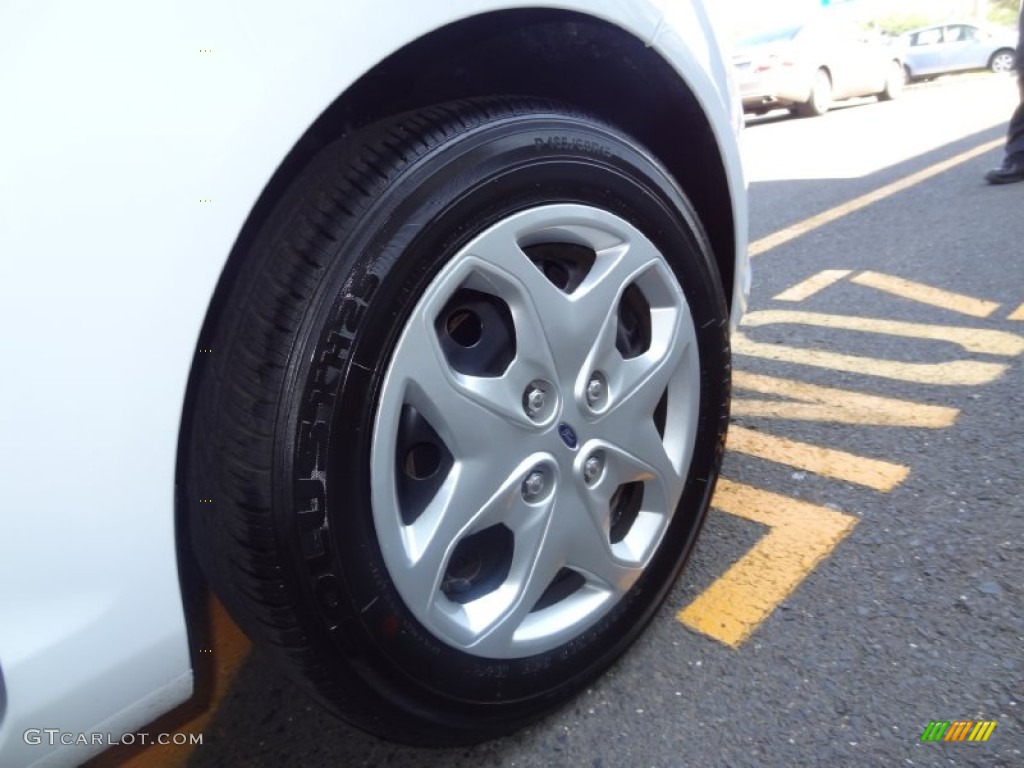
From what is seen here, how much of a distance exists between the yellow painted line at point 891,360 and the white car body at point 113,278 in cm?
215

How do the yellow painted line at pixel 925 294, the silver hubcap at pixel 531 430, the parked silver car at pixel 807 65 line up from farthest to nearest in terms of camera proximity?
the parked silver car at pixel 807 65 < the yellow painted line at pixel 925 294 < the silver hubcap at pixel 531 430

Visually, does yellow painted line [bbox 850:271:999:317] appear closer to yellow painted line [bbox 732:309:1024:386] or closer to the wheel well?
yellow painted line [bbox 732:309:1024:386]

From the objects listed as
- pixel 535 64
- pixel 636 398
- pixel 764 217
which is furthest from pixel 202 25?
pixel 764 217

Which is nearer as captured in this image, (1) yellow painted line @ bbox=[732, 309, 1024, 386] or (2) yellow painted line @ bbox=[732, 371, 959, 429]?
(2) yellow painted line @ bbox=[732, 371, 959, 429]

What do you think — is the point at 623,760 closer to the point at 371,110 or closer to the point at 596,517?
the point at 596,517

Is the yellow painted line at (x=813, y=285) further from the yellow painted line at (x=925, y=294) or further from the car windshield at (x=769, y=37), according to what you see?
the car windshield at (x=769, y=37)

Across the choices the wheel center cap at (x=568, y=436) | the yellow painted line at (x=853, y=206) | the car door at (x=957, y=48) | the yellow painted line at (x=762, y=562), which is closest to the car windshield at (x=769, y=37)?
the yellow painted line at (x=853, y=206)

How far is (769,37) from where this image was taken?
33.9ft

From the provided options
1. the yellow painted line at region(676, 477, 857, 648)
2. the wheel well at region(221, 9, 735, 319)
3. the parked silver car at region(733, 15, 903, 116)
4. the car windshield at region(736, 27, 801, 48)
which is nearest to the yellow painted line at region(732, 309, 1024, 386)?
the yellow painted line at region(676, 477, 857, 648)

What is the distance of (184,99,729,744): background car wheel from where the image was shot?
1.04m

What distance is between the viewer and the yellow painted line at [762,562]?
5.45 feet

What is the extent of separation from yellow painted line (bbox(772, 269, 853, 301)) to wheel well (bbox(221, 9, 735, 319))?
1.76 meters

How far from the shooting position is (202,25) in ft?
2.89

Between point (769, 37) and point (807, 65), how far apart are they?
763 millimetres
